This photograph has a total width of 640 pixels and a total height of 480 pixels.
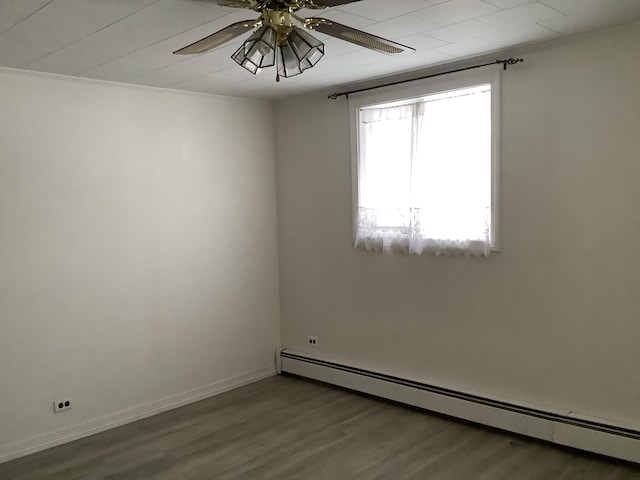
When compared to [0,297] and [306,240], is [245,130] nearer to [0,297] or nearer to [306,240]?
[306,240]

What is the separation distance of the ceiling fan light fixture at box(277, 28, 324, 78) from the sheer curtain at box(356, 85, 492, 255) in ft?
5.98

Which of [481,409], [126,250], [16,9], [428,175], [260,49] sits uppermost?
[16,9]

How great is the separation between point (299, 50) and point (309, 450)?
8.21 feet

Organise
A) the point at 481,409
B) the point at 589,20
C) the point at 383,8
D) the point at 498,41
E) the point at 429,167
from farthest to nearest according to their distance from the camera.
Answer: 1. the point at 429,167
2. the point at 481,409
3. the point at 498,41
4. the point at 589,20
5. the point at 383,8

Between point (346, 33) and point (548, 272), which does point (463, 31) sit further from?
point (548, 272)

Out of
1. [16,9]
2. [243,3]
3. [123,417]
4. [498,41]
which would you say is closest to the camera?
[243,3]

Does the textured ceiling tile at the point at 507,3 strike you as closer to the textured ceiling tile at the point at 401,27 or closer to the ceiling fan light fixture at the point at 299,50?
the textured ceiling tile at the point at 401,27

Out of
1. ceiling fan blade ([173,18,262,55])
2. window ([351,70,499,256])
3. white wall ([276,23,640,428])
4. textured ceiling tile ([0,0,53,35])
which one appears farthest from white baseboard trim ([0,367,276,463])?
ceiling fan blade ([173,18,262,55])

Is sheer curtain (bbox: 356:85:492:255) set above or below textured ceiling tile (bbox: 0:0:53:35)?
below

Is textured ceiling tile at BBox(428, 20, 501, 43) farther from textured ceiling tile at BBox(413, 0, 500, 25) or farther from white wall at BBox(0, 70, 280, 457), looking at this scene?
white wall at BBox(0, 70, 280, 457)

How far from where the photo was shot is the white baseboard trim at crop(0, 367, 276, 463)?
3652 millimetres

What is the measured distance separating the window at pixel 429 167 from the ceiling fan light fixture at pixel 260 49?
196cm

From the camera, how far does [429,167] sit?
4.02 m

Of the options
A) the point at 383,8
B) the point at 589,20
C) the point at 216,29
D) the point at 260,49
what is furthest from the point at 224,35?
the point at 589,20
